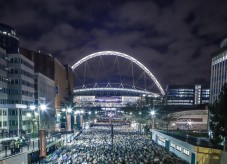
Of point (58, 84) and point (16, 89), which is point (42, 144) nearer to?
point (16, 89)

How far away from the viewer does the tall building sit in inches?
2215

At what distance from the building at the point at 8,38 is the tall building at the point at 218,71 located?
56.6 metres

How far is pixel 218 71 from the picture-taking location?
195 feet

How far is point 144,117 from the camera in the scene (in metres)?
99.1

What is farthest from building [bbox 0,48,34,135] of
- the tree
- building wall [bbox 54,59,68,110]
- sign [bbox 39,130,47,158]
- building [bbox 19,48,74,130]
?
the tree

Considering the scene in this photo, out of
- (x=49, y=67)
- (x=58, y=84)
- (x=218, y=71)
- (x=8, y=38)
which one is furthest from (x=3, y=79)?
(x=58, y=84)

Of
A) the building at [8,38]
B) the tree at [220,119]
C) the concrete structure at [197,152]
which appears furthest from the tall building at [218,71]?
the building at [8,38]

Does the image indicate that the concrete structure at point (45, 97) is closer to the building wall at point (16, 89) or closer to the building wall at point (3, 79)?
the building wall at point (16, 89)

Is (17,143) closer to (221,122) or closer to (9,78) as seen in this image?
(221,122)

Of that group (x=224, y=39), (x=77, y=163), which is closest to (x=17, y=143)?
(x=77, y=163)

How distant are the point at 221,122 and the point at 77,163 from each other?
17.2 metres

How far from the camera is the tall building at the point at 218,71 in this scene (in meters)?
56.3

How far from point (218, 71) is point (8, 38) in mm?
61647

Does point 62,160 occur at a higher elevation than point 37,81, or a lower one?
lower
